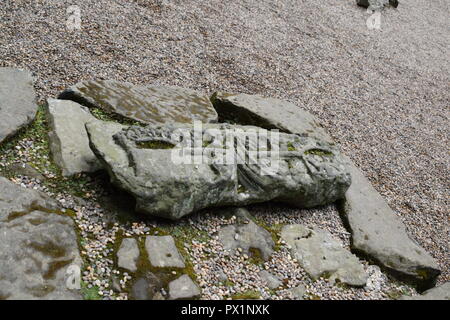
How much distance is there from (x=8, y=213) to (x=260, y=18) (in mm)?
7826

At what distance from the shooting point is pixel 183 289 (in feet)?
11.8

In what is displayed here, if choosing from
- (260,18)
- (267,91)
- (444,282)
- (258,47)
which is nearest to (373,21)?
(260,18)

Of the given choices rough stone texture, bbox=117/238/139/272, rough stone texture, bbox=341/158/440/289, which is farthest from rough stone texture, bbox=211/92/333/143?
rough stone texture, bbox=117/238/139/272

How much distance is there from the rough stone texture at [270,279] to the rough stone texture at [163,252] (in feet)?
2.68

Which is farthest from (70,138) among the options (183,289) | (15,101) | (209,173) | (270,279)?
(270,279)

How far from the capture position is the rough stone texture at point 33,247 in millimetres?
3197

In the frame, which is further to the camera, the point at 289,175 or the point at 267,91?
the point at 267,91

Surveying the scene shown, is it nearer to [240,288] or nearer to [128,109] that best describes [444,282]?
[240,288]

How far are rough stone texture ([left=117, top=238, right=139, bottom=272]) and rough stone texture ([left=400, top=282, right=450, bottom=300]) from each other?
282cm

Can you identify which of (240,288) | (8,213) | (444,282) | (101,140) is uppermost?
(101,140)

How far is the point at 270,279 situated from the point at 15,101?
3.55 meters

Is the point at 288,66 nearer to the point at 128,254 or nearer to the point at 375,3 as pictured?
the point at 128,254

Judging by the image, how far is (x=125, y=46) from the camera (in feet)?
23.5

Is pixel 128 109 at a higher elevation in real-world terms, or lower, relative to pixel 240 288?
higher
